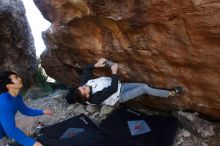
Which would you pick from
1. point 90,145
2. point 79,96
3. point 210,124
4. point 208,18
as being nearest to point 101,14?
point 79,96

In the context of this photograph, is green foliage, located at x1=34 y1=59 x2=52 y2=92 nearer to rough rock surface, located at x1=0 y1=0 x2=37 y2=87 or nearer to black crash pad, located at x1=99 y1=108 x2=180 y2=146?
rough rock surface, located at x1=0 y1=0 x2=37 y2=87

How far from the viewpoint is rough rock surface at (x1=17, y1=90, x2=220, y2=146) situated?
20.8 feet

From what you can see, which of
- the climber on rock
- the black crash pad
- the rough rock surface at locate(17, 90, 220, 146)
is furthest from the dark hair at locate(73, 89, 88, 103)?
the rough rock surface at locate(17, 90, 220, 146)

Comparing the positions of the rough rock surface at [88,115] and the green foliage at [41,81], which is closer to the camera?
the rough rock surface at [88,115]

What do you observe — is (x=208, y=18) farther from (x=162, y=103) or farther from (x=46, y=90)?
(x=46, y=90)

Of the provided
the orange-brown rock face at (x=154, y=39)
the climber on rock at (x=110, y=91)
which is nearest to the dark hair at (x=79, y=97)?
the climber on rock at (x=110, y=91)

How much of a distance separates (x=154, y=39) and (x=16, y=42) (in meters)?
6.34

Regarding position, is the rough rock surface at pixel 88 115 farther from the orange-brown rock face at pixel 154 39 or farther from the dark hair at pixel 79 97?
the dark hair at pixel 79 97

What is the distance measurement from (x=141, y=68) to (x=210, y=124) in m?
1.73

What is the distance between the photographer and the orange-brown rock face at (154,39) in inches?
208

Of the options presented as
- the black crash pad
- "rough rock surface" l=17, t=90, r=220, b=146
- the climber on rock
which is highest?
the climber on rock

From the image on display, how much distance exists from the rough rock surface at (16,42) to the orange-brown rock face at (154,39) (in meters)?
2.86

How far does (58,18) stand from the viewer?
7348mm

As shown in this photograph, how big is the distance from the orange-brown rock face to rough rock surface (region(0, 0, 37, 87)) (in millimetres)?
2863
